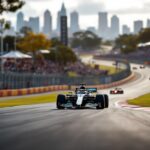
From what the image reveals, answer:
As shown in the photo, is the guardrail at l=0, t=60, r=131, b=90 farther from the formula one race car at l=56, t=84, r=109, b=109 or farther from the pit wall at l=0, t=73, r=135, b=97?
the formula one race car at l=56, t=84, r=109, b=109

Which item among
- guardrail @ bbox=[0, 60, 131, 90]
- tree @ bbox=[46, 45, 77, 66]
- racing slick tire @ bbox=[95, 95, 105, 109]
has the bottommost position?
racing slick tire @ bbox=[95, 95, 105, 109]

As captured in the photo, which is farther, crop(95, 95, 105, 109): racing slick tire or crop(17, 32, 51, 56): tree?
crop(17, 32, 51, 56): tree

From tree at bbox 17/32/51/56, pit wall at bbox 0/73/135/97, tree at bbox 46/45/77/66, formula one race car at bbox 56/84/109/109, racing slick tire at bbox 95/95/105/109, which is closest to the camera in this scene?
formula one race car at bbox 56/84/109/109

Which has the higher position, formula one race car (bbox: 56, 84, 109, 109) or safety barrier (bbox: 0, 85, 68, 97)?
safety barrier (bbox: 0, 85, 68, 97)

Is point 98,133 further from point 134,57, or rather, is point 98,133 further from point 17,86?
point 134,57

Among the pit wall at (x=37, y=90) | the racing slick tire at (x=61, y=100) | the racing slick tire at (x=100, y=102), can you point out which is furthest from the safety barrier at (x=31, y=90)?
the racing slick tire at (x=100, y=102)

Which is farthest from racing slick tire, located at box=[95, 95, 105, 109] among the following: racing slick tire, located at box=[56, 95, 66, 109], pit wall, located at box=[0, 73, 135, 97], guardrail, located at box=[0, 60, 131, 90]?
pit wall, located at box=[0, 73, 135, 97]

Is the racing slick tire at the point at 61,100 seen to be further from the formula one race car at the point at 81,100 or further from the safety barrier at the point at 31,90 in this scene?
the safety barrier at the point at 31,90

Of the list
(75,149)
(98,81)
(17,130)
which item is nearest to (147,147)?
(75,149)

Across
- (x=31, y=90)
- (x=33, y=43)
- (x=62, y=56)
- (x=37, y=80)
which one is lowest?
(x=31, y=90)

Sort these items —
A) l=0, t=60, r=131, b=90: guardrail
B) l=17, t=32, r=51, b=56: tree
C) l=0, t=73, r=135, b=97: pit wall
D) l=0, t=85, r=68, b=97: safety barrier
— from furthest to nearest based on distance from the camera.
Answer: l=17, t=32, r=51, b=56: tree, l=0, t=73, r=135, b=97: pit wall, l=0, t=85, r=68, b=97: safety barrier, l=0, t=60, r=131, b=90: guardrail

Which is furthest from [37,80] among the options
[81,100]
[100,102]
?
[81,100]

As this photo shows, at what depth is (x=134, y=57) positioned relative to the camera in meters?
200

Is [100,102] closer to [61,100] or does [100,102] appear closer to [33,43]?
[61,100]
